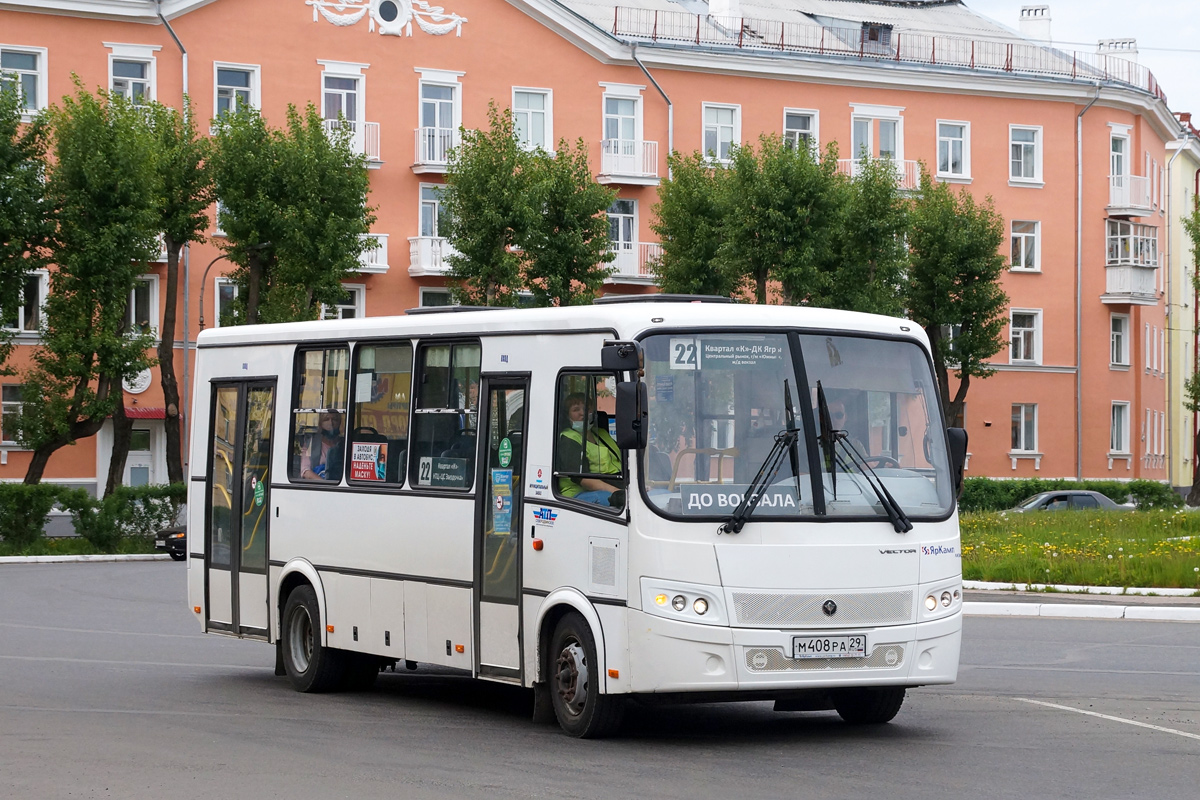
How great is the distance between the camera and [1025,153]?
202ft

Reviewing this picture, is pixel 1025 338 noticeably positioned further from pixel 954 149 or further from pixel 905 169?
pixel 905 169

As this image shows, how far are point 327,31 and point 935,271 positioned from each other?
18.9 metres

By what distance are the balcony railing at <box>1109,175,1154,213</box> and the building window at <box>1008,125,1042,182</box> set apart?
3082 millimetres

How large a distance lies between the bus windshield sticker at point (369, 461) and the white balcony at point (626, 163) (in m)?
41.0

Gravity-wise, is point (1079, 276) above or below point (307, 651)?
above

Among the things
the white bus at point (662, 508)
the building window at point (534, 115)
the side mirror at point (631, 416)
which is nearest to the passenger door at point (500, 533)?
the white bus at point (662, 508)

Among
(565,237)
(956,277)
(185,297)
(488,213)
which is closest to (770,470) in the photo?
(488,213)

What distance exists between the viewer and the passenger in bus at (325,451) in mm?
13758

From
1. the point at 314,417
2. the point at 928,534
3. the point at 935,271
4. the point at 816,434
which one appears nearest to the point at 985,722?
the point at 928,534

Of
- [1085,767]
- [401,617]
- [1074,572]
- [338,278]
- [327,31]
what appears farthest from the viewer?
[327,31]

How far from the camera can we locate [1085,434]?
203 feet

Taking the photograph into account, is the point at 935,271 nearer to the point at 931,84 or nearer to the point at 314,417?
the point at 931,84

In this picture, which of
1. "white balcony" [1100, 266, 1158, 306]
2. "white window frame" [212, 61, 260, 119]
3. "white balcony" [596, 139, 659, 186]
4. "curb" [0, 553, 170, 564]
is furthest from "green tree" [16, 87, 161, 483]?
"white balcony" [1100, 266, 1158, 306]

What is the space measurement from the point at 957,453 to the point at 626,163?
143 ft
